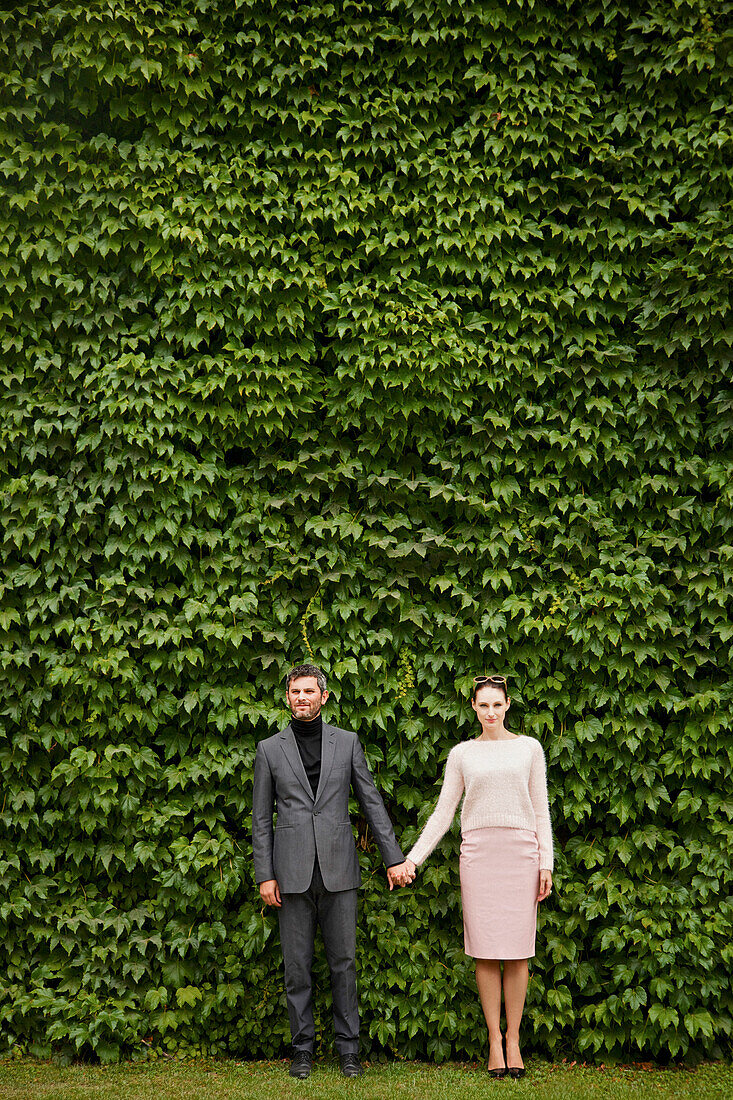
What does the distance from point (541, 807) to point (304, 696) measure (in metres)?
1.37

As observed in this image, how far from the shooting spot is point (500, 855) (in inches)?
173

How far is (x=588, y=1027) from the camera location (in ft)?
16.0

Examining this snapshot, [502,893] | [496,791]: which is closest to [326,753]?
[496,791]

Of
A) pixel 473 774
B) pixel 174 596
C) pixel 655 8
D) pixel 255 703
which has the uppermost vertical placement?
pixel 655 8

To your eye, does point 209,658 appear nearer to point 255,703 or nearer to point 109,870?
point 255,703

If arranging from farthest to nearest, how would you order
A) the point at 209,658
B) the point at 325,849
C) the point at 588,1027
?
1. the point at 209,658
2. the point at 588,1027
3. the point at 325,849

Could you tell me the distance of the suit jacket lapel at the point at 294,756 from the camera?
4574 millimetres

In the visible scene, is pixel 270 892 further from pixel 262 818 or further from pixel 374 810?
pixel 374 810

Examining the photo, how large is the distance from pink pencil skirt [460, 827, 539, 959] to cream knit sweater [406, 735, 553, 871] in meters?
0.07

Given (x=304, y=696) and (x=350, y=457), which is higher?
(x=350, y=457)

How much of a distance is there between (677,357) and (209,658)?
3.40m

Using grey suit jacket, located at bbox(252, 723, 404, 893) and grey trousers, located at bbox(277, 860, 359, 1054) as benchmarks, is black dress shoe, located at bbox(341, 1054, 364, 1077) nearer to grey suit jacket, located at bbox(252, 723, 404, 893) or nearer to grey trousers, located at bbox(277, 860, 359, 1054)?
grey trousers, located at bbox(277, 860, 359, 1054)

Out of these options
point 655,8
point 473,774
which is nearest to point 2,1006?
point 473,774

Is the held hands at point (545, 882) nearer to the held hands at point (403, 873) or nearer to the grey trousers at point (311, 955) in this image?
the held hands at point (403, 873)
